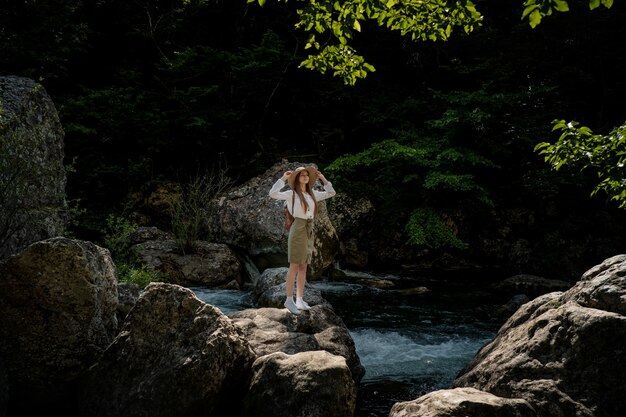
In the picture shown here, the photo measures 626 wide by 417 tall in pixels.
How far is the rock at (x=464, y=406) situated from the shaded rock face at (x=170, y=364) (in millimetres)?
1881

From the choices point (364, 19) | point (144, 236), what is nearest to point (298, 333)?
point (364, 19)

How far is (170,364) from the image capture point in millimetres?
4688

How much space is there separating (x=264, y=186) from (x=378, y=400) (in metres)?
7.84

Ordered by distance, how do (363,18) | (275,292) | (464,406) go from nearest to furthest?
A: 1. (464,406)
2. (363,18)
3. (275,292)

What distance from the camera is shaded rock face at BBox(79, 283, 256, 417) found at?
14.9 feet

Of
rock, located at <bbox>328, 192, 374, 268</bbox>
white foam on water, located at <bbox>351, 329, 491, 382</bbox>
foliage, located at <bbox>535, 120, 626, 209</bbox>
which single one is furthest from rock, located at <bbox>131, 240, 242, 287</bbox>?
foliage, located at <bbox>535, 120, 626, 209</bbox>

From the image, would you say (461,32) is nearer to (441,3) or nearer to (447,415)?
(441,3)

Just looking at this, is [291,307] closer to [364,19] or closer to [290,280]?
[290,280]

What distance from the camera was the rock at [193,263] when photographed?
10867mm

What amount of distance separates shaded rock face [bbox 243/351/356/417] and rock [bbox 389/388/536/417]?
0.78 meters

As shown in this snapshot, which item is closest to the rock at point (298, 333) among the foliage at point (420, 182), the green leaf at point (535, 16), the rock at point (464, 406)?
the rock at point (464, 406)

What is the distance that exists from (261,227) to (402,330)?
4.78 metres

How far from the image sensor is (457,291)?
1225 centimetres

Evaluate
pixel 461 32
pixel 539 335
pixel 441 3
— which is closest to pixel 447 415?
pixel 539 335
